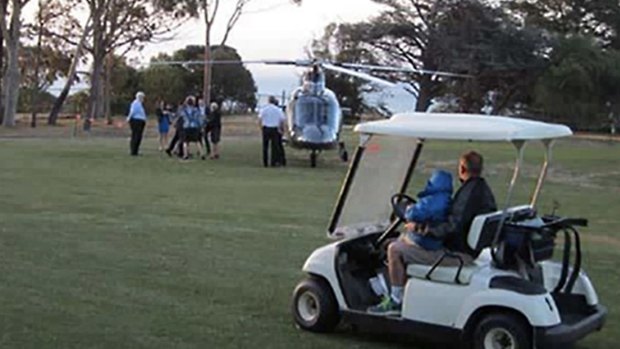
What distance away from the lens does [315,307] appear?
851 cm

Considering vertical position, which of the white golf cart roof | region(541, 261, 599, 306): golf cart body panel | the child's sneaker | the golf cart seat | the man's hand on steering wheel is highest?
the white golf cart roof

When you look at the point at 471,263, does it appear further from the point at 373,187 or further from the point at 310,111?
the point at 310,111

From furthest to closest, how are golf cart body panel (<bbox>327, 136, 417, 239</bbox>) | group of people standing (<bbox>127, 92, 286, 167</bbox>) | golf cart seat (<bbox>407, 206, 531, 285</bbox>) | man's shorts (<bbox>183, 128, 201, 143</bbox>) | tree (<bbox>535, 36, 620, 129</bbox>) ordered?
tree (<bbox>535, 36, 620, 129</bbox>) → man's shorts (<bbox>183, 128, 201, 143</bbox>) → group of people standing (<bbox>127, 92, 286, 167</bbox>) → golf cart body panel (<bbox>327, 136, 417, 239</bbox>) → golf cart seat (<bbox>407, 206, 531, 285</bbox>)

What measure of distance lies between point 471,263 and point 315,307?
4.52 ft

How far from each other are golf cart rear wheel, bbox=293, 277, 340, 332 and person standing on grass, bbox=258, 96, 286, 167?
66.5 ft

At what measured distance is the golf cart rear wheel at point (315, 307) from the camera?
27.6 feet

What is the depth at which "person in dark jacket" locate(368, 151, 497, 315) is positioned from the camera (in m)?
7.82

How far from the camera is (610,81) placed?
228ft

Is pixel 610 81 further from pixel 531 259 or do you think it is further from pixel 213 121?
pixel 531 259

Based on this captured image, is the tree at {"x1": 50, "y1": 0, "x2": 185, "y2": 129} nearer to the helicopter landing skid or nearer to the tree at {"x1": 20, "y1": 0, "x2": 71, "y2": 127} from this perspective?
the tree at {"x1": 20, "y1": 0, "x2": 71, "y2": 127}

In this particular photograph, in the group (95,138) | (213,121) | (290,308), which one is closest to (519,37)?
(95,138)

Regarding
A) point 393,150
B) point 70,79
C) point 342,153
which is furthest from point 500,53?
point 393,150

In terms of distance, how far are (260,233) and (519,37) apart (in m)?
61.4

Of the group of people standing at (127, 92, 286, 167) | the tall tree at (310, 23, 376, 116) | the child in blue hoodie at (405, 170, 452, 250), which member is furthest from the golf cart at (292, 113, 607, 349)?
the tall tree at (310, 23, 376, 116)
